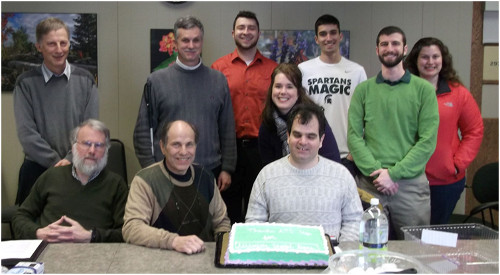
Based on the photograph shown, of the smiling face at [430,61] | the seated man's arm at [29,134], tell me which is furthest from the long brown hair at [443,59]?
the seated man's arm at [29,134]

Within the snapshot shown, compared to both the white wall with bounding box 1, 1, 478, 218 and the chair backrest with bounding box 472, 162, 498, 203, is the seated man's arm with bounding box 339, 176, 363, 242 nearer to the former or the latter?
the chair backrest with bounding box 472, 162, 498, 203

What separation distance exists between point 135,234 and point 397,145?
1432mm

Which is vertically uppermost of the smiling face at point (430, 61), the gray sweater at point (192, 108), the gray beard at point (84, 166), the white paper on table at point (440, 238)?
A: the smiling face at point (430, 61)

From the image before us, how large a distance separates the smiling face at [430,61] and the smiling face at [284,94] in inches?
32.0

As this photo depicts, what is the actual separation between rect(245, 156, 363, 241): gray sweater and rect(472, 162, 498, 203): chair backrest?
1.78 meters

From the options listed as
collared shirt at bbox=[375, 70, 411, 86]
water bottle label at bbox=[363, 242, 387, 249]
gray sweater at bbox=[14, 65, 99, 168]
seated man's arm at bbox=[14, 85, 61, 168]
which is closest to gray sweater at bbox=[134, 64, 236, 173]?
gray sweater at bbox=[14, 65, 99, 168]

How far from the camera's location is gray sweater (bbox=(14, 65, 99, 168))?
Result: 2.76 metres

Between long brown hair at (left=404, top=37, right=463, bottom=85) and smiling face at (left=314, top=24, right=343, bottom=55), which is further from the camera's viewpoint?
smiling face at (left=314, top=24, right=343, bottom=55)

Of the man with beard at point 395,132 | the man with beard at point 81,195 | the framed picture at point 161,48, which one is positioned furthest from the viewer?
the framed picture at point 161,48

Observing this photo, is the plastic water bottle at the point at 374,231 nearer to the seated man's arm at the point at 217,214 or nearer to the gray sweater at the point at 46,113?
the seated man's arm at the point at 217,214

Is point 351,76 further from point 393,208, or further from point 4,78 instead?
point 4,78

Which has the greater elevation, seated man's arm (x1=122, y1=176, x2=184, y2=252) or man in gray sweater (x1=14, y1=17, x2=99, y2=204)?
man in gray sweater (x1=14, y1=17, x2=99, y2=204)

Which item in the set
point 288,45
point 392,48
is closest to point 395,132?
point 392,48

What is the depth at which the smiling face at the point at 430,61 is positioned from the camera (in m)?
2.85
